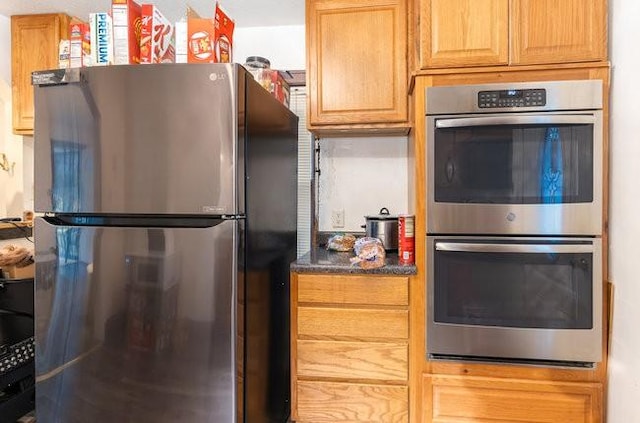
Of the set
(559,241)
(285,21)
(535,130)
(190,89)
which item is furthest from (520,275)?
(285,21)

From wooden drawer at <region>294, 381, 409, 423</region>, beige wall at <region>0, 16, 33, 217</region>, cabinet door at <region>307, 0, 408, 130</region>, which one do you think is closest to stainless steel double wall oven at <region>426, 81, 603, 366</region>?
wooden drawer at <region>294, 381, 409, 423</region>

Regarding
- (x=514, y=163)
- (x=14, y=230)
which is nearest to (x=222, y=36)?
(x=514, y=163)

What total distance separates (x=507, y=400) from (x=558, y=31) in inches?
55.3

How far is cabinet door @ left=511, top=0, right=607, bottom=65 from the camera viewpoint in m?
1.45

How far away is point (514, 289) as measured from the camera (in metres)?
1.48

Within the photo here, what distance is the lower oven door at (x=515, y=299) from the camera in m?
1.43

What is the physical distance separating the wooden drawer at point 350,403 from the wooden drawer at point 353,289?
34 cm

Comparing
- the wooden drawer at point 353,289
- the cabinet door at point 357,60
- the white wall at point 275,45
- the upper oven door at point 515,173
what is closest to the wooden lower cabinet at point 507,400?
the wooden drawer at point 353,289

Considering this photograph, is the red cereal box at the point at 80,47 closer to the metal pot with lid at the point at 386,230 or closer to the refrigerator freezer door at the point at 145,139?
the refrigerator freezer door at the point at 145,139

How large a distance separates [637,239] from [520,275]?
14.7 inches

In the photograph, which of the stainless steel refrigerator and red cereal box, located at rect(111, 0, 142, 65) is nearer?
the stainless steel refrigerator

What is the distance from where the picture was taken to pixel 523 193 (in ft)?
4.83

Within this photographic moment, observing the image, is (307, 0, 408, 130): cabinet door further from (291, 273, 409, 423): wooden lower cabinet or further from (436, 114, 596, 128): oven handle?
(291, 273, 409, 423): wooden lower cabinet

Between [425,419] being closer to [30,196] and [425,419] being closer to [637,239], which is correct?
[637,239]
